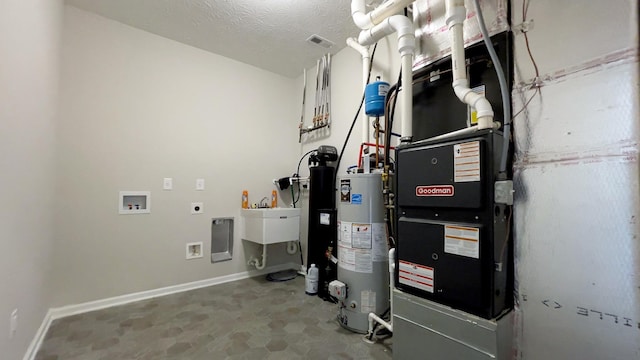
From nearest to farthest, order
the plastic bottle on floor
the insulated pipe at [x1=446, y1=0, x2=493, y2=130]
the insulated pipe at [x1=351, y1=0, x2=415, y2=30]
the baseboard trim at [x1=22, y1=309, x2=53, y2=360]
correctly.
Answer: the insulated pipe at [x1=446, y1=0, x2=493, y2=130] → the baseboard trim at [x1=22, y1=309, x2=53, y2=360] → the insulated pipe at [x1=351, y1=0, x2=415, y2=30] → the plastic bottle on floor

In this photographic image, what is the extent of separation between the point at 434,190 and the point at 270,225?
82.6 inches

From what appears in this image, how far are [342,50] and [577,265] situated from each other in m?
2.86

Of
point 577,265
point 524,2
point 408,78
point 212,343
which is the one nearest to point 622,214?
point 577,265

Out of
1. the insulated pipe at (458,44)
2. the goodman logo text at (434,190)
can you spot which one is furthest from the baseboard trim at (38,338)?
the insulated pipe at (458,44)

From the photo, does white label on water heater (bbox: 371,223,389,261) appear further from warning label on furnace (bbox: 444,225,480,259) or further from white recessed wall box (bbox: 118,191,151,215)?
white recessed wall box (bbox: 118,191,151,215)

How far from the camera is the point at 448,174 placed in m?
1.29

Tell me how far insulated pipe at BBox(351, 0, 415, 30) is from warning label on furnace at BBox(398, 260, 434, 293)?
1774 mm

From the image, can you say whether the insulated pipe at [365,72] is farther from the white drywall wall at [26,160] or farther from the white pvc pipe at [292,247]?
the white drywall wall at [26,160]

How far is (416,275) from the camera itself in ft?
4.66

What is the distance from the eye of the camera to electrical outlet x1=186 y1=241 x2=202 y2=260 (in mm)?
2906

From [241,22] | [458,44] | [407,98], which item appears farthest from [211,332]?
[241,22]

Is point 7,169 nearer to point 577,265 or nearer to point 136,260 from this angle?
point 136,260

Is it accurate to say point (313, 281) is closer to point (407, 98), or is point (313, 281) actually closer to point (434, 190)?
point (434, 190)

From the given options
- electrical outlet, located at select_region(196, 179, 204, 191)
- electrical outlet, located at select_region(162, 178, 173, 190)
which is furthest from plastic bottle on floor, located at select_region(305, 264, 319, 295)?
electrical outlet, located at select_region(162, 178, 173, 190)
